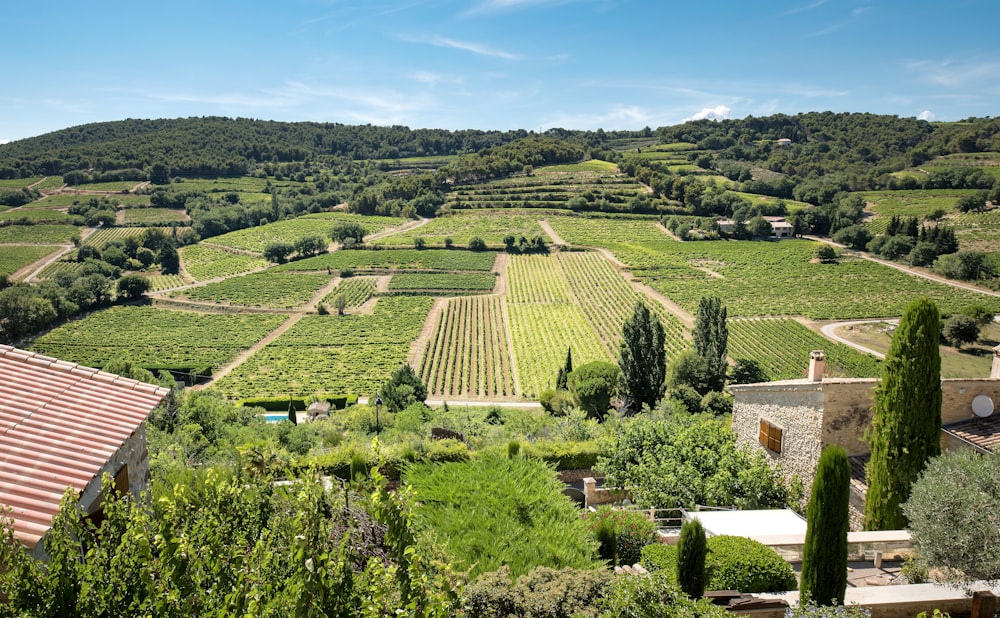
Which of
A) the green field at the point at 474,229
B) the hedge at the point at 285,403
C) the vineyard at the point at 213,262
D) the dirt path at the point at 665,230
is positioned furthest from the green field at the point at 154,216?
the dirt path at the point at 665,230

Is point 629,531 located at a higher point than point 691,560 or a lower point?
lower

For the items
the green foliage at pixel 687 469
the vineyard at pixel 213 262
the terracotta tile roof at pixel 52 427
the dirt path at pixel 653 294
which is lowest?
the dirt path at pixel 653 294

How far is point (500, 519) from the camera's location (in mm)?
11289

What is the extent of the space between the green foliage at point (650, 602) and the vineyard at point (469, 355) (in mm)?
39711

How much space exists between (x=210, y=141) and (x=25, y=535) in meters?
201

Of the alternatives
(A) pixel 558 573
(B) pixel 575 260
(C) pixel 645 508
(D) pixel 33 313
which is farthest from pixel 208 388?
(B) pixel 575 260

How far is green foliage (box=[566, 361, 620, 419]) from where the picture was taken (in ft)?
132

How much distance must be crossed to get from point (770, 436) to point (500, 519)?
380 inches

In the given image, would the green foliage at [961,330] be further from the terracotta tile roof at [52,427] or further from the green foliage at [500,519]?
the terracotta tile roof at [52,427]

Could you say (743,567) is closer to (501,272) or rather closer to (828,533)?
(828,533)

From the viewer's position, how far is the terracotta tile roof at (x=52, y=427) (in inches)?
246

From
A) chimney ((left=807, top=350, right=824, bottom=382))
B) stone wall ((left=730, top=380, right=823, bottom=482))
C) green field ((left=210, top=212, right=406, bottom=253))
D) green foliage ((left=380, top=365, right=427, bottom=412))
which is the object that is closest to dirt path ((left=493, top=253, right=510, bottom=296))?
green field ((left=210, top=212, right=406, bottom=253))

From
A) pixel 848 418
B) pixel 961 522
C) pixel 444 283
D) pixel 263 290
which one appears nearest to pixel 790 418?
pixel 848 418

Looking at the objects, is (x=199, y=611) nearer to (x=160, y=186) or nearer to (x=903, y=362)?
(x=903, y=362)
